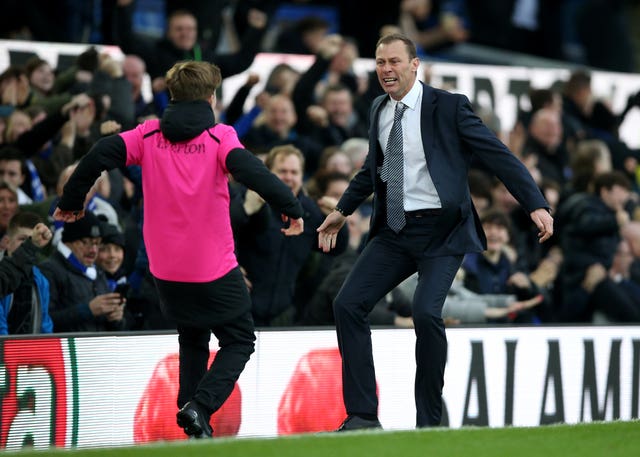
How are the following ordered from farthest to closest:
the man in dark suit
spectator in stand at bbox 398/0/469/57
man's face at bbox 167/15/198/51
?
spectator in stand at bbox 398/0/469/57 → man's face at bbox 167/15/198/51 → the man in dark suit

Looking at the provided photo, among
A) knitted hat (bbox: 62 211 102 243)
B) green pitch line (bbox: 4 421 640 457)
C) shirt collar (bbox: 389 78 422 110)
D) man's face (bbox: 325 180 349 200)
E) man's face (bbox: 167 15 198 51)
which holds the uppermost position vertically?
shirt collar (bbox: 389 78 422 110)

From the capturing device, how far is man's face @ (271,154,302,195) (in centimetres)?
961

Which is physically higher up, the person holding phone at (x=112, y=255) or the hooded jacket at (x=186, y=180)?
the hooded jacket at (x=186, y=180)

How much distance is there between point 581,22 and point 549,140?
6.42 m

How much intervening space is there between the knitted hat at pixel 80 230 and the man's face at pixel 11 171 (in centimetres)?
100

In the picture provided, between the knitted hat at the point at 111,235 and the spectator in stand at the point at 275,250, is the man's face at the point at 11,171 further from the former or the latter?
the spectator in stand at the point at 275,250

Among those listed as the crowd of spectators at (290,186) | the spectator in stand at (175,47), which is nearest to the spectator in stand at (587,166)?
the crowd of spectators at (290,186)

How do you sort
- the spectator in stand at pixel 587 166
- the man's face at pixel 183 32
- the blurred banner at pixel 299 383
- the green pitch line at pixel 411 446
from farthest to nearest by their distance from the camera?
the spectator in stand at pixel 587 166 → the man's face at pixel 183 32 → the blurred banner at pixel 299 383 → the green pitch line at pixel 411 446

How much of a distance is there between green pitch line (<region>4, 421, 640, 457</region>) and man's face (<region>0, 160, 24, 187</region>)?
12.2ft

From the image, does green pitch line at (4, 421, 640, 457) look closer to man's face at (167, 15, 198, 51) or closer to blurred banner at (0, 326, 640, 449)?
blurred banner at (0, 326, 640, 449)

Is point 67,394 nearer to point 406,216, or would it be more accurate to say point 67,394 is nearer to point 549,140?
A: point 406,216

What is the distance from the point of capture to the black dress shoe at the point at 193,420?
693 centimetres

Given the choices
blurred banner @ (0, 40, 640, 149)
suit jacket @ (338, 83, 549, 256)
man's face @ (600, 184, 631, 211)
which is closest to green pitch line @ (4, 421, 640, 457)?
suit jacket @ (338, 83, 549, 256)

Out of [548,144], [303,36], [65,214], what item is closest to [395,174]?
[65,214]
